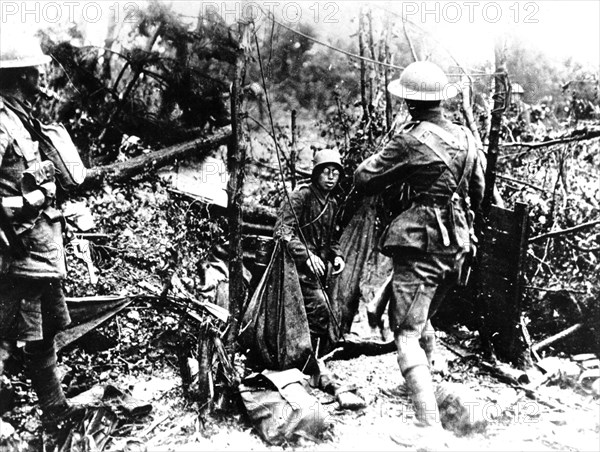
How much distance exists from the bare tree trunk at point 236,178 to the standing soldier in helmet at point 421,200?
85 centimetres

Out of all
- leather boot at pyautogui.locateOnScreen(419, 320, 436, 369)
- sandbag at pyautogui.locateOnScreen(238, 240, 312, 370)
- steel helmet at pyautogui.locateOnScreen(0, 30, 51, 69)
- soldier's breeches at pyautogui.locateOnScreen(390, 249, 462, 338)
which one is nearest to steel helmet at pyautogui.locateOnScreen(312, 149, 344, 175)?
sandbag at pyautogui.locateOnScreen(238, 240, 312, 370)

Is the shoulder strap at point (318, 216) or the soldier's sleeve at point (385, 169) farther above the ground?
the soldier's sleeve at point (385, 169)

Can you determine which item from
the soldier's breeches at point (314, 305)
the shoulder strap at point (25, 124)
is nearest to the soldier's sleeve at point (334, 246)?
the soldier's breeches at point (314, 305)

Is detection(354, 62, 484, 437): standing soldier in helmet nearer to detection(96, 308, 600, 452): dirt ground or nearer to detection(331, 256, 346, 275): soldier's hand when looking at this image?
detection(96, 308, 600, 452): dirt ground

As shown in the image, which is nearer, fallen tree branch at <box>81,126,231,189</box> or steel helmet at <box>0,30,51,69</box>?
steel helmet at <box>0,30,51,69</box>

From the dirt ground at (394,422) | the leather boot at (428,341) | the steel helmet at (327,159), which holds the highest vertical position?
the steel helmet at (327,159)

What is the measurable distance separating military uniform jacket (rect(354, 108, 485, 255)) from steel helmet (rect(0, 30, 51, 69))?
224cm

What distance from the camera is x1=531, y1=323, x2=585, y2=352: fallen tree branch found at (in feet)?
16.1

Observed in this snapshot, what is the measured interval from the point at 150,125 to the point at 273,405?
3041 mm

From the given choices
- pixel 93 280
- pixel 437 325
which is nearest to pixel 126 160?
pixel 93 280

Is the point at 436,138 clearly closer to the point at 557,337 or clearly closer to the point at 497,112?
the point at 497,112

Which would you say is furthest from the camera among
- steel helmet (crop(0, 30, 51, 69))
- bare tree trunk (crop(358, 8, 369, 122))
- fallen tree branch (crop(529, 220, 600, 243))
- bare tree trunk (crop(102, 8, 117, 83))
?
bare tree trunk (crop(358, 8, 369, 122))

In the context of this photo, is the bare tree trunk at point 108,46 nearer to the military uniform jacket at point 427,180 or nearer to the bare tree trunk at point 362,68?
the bare tree trunk at point 362,68

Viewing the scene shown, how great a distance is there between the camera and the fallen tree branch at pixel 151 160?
5234 millimetres
